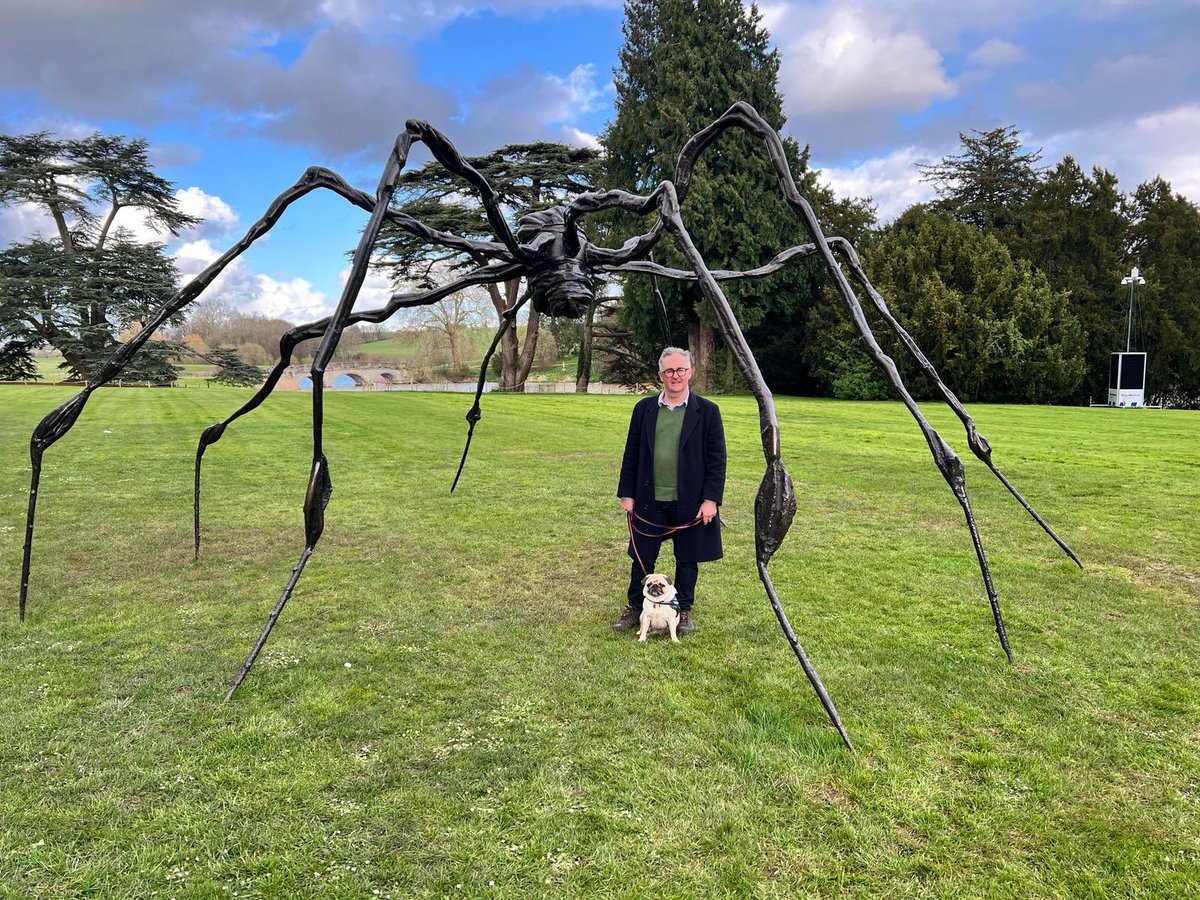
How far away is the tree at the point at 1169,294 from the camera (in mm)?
29219

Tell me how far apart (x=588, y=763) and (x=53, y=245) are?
45815mm

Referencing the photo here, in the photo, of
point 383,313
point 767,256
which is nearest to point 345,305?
point 383,313

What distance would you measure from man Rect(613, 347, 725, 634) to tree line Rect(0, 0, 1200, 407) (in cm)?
2333

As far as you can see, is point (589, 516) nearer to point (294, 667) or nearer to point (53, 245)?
point (294, 667)

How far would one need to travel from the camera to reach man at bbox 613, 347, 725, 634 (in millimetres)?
4156

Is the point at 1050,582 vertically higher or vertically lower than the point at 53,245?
lower

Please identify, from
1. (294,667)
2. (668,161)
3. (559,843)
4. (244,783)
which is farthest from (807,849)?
(668,161)

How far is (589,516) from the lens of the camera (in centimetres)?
766

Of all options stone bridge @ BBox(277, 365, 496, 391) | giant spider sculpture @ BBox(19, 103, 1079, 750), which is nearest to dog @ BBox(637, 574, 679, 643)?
giant spider sculpture @ BBox(19, 103, 1079, 750)

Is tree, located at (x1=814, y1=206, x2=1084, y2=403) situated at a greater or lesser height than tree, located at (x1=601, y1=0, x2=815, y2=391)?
lesser

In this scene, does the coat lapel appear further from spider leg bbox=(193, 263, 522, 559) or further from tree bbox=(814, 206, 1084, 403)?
tree bbox=(814, 206, 1084, 403)

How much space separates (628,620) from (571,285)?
202 cm

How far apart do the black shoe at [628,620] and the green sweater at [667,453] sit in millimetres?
716

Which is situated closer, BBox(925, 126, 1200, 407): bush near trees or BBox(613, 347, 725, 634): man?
BBox(613, 347, 725, 634): man
